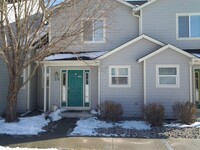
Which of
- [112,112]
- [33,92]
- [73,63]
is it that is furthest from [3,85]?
[112,112]

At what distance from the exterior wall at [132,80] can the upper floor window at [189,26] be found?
233cm

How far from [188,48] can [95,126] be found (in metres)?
7.52

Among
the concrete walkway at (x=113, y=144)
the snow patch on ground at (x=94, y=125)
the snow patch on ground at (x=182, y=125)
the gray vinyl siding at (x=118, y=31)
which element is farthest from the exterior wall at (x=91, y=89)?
the concrete walkway at (x=113, y=144)

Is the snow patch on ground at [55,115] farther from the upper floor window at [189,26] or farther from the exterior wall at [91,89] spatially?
the upper floor window at [189,26]

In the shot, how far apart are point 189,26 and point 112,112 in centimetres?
702

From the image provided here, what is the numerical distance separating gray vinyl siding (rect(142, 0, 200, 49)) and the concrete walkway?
24.2 feet

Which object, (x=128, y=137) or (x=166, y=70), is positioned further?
(x=166, y=70)

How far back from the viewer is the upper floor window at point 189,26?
15.8m

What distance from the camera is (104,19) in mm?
16016

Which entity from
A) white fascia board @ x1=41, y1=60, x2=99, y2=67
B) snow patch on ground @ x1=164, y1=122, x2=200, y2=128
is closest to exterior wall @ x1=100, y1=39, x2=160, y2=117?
white fascia board @ x1=41, y1=60, x2=99, y2=67

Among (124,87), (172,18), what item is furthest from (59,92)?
(172,18)

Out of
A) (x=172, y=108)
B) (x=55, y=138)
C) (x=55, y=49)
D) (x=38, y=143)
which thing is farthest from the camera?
(x=172, y=108)

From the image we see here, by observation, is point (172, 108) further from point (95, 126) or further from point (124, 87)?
point (95, 126)

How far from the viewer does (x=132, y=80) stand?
1474 cm
